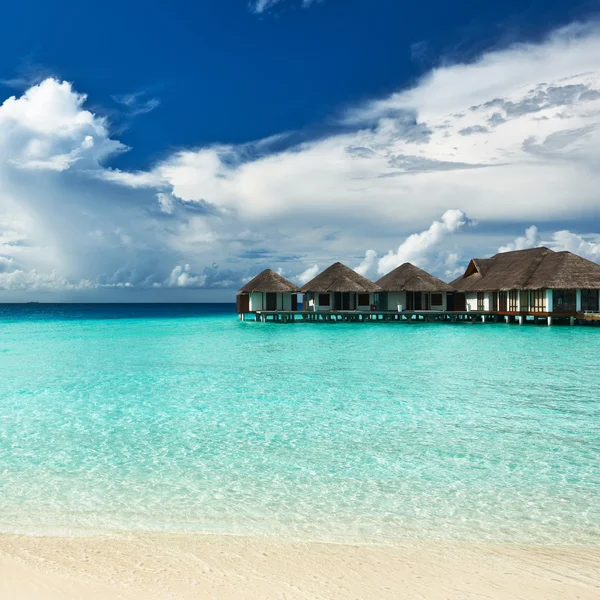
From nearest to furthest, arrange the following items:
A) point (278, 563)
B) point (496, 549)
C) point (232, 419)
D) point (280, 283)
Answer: point (278, 563) < point (496, 549) < point (232, 419) < point (280, 283)

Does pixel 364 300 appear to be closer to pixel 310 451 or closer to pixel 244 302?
pixel 244 302

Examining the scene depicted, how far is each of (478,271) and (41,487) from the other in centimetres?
3576

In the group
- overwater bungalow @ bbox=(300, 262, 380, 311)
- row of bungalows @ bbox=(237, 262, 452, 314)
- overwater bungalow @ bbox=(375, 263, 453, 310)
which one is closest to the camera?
overwater bungalow @ bbox=(300, 262, 380, 311)

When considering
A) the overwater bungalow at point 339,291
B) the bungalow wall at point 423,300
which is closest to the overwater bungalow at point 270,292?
the overwater bungalow at point 339,291

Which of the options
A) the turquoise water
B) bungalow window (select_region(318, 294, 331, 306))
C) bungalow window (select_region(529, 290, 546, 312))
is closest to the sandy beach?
the turquoise water

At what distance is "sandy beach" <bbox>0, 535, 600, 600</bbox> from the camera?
3127 mm

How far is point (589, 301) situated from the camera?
95.7 feet

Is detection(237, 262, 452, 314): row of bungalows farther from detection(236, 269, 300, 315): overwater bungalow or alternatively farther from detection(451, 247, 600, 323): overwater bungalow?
detection(451, 247, 600, 323): overwater bungalow

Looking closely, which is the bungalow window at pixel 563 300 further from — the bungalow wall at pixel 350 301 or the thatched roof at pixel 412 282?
the bungalow wall at pixel 350 301

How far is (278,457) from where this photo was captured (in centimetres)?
638


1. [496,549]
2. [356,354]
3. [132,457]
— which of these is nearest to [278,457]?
[132,457]

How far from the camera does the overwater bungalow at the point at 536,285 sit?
2872 cm

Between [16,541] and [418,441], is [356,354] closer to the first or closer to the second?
[418,441]

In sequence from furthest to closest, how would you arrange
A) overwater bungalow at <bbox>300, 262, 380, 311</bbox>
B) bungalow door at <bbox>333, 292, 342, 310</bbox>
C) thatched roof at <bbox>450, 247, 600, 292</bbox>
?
bungalow door at <bbox>333, 292, 342, 310</bbox> → overwater bungalow at <bbox>300, 262, 380, 311</bbox> → thatched roof at <bbox>450, 247, 600, 292</bbox>
